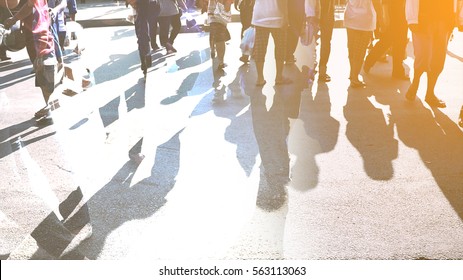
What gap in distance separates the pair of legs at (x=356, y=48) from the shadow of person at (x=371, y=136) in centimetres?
53

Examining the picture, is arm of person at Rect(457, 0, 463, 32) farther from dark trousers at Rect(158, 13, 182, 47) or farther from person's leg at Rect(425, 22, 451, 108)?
dark trousers at Rect(158, 13, 182, 47)

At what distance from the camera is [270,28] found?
5.24m

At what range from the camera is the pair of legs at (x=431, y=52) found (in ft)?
14.5

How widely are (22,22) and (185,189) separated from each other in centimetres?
279

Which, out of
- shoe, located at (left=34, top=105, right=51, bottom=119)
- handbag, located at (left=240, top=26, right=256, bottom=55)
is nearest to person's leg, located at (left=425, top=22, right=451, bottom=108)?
handbag, located at (left=240, top=26, right=256, bottom=55)

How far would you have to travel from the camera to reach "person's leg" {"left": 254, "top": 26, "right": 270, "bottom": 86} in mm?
5324

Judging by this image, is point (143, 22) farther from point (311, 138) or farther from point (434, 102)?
point (434, 102)

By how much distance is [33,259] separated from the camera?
2414 mm

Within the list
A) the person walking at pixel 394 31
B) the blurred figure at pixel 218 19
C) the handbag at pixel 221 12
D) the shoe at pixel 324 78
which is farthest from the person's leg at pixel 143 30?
the person walking at pixel 394 31

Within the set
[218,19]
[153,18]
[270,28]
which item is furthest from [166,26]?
[270,28]

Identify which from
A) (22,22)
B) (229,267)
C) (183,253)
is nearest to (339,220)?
(229,267)

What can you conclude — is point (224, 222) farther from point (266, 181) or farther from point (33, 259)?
point (33, 259)

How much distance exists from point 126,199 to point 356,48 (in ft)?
12.3

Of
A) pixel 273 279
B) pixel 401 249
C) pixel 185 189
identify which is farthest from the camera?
pixel 185 189
